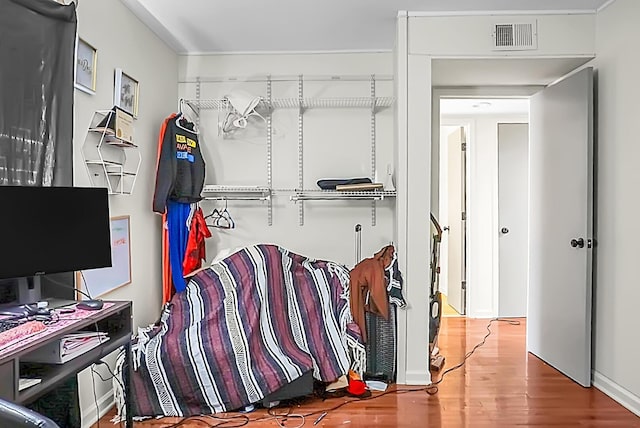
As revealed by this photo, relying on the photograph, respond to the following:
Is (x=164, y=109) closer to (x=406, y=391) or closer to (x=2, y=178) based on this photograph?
(x=2, y=178)

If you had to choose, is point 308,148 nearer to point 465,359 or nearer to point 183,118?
point 183,118

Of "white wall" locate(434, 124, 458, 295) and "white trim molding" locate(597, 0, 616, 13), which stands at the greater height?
"white trim molding" locate(597, 0, 616, 13)

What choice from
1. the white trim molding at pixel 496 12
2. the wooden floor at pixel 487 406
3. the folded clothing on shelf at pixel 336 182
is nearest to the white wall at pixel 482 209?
the wooden floor at pixel 487 406

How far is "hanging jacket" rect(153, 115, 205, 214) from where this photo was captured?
366 centimetres

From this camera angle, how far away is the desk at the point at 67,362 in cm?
Answer: 159

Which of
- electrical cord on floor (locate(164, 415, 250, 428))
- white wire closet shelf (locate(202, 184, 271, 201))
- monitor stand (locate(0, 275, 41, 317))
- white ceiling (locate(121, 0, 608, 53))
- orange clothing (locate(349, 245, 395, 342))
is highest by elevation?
white ceiling (locate(121, 0, 608, 53))

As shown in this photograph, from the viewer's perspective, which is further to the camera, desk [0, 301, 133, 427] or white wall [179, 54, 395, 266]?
white wall [179, 54, 395, 266]

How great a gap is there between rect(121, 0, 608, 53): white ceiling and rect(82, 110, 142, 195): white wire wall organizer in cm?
87

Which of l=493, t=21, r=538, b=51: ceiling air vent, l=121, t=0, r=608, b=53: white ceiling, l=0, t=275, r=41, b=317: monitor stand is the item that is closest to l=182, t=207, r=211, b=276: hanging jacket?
l=121, t=0, r=608, b=53: white ceiling

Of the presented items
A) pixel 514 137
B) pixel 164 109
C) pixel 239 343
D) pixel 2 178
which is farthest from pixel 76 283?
pixel 514 137

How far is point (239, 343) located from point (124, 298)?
796 mm

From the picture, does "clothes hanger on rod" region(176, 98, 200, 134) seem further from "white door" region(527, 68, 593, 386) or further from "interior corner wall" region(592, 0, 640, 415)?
"interior corner wall" region(592, 0, 640, 415)

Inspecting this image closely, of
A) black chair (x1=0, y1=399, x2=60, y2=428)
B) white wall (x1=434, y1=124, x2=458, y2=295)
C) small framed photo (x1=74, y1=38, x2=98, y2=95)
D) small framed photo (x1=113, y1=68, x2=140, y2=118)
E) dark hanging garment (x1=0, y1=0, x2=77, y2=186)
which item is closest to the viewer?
black chair (x1=0, y1=399, x2=60, y2=428)

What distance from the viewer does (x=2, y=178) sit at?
2.09m
